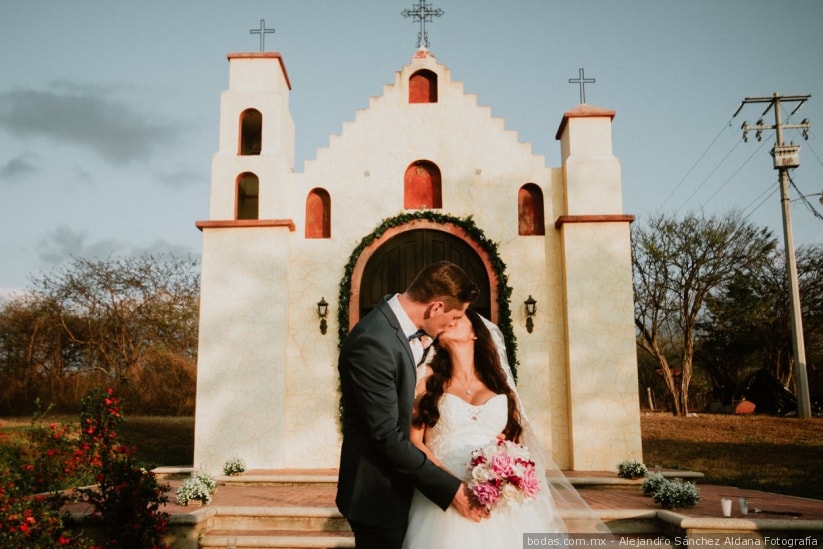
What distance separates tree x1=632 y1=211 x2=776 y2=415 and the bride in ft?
64.3

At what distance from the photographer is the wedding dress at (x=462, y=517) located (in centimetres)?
366

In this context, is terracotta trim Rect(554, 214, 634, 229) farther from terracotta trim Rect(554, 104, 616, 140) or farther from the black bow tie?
the black bow tie

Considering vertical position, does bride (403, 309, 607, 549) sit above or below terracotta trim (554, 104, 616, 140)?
below

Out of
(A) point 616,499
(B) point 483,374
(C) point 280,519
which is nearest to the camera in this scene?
(B) point 483,374

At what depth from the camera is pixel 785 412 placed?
832 inches

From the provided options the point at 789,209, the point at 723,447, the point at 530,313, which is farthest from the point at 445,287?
the point at 789,209

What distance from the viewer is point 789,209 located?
19.2 metres

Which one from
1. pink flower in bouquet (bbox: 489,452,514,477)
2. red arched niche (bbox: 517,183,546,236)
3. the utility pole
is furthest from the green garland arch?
the utility pole

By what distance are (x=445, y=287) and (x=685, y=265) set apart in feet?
71.7

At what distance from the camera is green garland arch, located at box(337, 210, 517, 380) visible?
37.5 ft

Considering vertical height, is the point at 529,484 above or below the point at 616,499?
above

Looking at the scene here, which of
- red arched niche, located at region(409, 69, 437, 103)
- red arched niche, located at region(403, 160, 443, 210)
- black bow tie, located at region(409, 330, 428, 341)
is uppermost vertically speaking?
red arched niche, located at region(409, 69, 437, 103)

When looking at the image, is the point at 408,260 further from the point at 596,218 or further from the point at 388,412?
the point at 388,412

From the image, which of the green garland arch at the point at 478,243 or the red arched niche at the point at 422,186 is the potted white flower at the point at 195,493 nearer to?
the green garland arch at the point at 478,243
